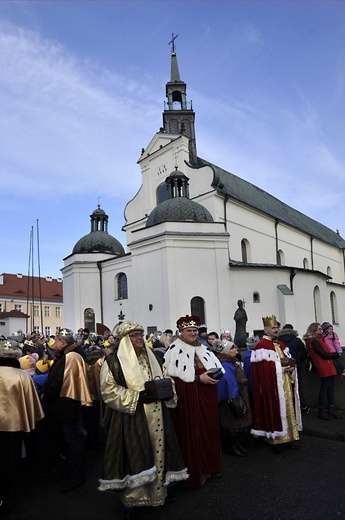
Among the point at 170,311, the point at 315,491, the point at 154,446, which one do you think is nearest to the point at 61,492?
the point at 154,446

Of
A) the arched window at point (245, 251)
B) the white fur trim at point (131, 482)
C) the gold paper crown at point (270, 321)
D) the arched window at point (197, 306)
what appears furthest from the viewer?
the arched window at point (245, 251)

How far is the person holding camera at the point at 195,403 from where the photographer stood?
4.52 meters

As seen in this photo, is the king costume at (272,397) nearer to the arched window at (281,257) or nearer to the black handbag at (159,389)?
the black handbag at (159,389)

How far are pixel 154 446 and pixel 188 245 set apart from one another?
1883 centimetres

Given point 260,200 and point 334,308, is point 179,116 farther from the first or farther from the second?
point 334,308

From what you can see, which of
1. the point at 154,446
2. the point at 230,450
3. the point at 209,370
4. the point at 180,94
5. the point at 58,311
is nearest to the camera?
the point at 154,446

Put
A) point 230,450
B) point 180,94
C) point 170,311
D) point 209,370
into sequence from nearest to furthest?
point 209,370, point 230,450, point 170,311, point 180,94

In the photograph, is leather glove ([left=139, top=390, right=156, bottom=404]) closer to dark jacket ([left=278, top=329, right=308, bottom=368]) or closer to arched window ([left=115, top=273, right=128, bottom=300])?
dark jacket ([left=278, top=329, right=308, bottom=368])

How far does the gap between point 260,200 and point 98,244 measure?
49.1ft

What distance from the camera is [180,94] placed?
34.9 meters

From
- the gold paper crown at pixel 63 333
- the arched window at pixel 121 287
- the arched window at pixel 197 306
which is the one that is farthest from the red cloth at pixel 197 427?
the arched window at pixel 121 287

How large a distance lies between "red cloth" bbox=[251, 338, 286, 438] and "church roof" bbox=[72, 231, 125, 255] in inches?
969

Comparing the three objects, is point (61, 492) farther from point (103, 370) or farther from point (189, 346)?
point (189, 346)

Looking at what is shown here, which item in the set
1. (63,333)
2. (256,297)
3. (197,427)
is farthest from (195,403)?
(256,297)
